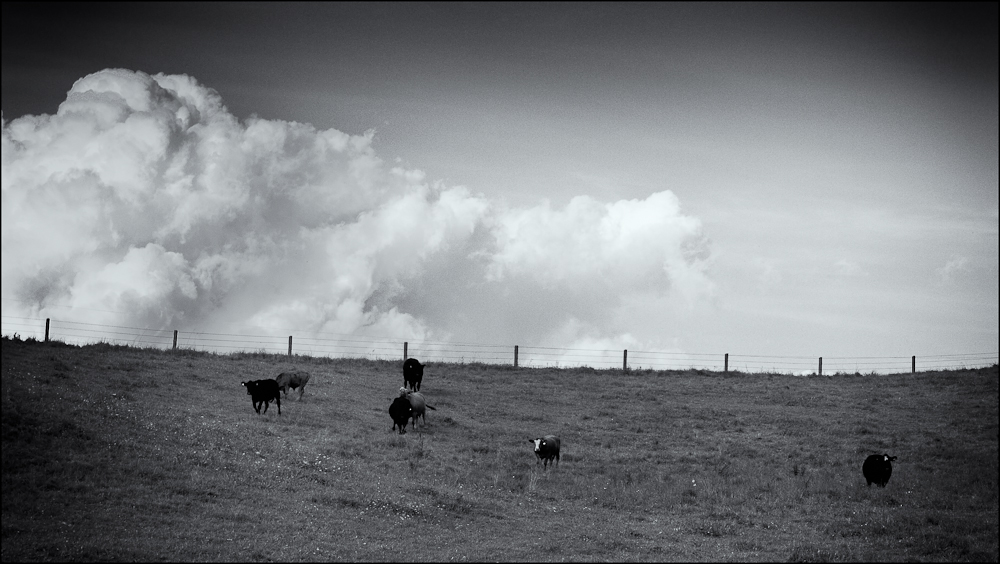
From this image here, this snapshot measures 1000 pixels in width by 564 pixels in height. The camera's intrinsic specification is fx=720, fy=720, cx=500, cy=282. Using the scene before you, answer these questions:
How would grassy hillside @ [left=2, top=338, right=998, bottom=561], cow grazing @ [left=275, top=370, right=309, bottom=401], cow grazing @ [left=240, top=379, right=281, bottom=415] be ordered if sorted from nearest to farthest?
grassy hillside @ [left=2, top=338, right=998, bottom=561] < cow grazing @ [left=240, top=379, right=281, bottom=415] < cow grazing @ [left=275, top=370, right=309, bottom=401]

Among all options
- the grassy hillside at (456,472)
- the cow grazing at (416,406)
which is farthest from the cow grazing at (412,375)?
the cow grazing at (416,406)

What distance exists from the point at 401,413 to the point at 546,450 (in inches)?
218

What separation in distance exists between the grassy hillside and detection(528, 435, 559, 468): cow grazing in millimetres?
557

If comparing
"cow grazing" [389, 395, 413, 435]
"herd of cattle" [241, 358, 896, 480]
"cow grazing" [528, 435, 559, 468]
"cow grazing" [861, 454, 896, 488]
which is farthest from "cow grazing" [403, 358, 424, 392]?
"cow grazing" [861, 454, 896, 488]

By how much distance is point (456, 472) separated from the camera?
2134cm

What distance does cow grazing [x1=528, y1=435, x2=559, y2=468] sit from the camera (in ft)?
76.3

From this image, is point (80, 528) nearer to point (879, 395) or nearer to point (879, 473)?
point (879, 473)

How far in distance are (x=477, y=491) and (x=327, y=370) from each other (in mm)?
17712

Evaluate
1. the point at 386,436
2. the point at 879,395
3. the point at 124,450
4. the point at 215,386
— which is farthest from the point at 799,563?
the point at 879,395

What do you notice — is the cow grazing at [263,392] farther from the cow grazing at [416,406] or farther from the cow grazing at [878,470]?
the cow grazing at [878,470]

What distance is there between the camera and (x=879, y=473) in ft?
75.7

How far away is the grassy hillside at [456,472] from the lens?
49.8 feet

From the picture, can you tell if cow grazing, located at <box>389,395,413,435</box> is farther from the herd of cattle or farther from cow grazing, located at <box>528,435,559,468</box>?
cow grazing, located at <box>528,435,559,468</box>

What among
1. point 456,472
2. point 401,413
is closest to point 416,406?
point 401,413
